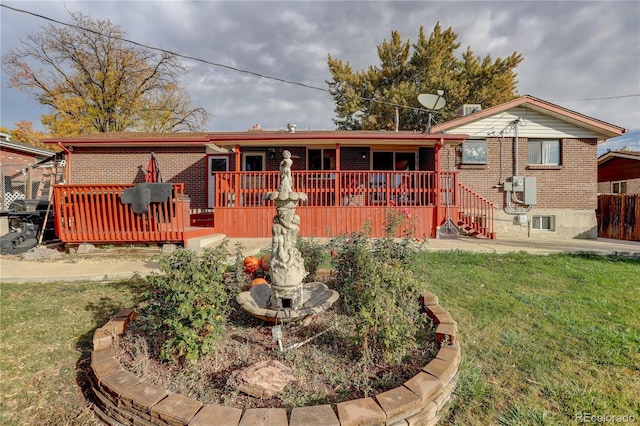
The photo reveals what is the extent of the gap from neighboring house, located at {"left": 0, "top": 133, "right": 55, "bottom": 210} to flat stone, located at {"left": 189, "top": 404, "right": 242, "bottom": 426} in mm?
15158

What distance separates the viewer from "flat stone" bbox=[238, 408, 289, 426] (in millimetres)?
1462

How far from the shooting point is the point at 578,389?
2029 mm

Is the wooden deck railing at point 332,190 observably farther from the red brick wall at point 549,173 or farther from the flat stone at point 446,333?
the flat stone at point 446,333

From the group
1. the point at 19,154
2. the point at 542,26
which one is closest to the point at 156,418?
the point at 542,26

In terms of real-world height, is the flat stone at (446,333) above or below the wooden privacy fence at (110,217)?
below

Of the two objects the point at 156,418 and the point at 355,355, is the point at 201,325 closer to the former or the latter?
the point at 156,418

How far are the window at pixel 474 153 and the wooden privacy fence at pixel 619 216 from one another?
17.3 ft

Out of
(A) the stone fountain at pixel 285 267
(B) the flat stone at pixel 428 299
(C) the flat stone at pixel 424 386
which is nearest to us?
(C) the flat stone at pixel 424 386

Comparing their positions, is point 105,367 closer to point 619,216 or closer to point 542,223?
point 542,223

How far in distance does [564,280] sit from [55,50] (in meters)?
29.6

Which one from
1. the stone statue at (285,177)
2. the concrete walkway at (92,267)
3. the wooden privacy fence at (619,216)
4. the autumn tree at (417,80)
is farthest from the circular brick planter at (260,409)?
the autumn tree at (417,80)

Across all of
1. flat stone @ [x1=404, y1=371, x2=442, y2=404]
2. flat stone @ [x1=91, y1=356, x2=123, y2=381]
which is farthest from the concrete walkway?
flat stone @ [x1=404, y1=371, x2=442, y2=404]

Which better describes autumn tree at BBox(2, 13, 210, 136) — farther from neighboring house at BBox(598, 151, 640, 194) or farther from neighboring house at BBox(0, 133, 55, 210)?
neighboring house at BBox(598, 151, 640, 194)

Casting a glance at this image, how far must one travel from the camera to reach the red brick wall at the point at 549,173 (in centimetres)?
1038
